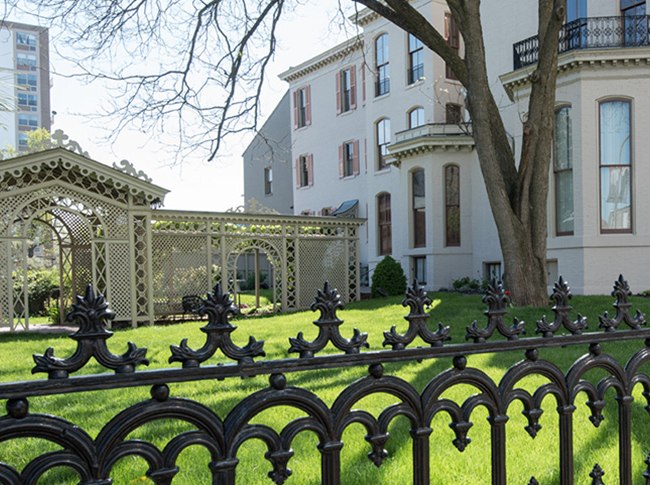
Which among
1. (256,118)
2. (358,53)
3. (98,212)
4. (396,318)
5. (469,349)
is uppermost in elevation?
(358,53)

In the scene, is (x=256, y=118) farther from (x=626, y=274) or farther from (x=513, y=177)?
(x=626, y=274)

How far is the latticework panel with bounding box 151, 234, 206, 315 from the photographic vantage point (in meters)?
15.7

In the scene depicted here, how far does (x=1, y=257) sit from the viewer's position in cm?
1328

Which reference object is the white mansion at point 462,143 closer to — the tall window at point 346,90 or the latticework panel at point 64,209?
the tall window at point 346,90

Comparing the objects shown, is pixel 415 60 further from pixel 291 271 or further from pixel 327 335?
pixel 327 335

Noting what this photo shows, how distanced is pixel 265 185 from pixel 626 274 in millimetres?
24935

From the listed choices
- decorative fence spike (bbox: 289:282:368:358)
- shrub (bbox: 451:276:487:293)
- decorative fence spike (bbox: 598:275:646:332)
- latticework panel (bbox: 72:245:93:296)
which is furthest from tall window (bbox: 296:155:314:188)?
decorative fence spike (bbox: 289:282:368:358)

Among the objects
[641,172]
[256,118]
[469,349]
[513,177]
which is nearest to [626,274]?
[641,172]

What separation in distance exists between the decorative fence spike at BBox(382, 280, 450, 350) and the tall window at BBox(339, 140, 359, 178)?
26551 mm

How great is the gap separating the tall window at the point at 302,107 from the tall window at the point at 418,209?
11.6m

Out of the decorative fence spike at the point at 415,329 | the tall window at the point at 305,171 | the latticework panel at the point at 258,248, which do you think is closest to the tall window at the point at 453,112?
the latticework panel at the point at 258,248

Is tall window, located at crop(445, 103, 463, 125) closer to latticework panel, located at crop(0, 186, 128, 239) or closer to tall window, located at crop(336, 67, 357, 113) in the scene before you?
tall window, located at crop(336, 67, 357, 113)

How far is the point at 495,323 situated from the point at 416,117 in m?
22.5

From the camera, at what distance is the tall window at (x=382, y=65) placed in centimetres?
2498
